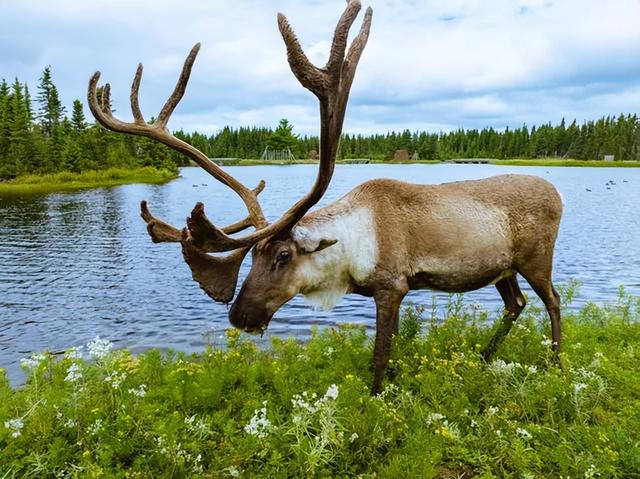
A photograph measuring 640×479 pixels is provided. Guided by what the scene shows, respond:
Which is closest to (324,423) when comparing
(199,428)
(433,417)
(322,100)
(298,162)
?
(433,417)

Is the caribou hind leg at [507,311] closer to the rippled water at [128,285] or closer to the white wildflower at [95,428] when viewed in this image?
the white wildflower at [95,428]

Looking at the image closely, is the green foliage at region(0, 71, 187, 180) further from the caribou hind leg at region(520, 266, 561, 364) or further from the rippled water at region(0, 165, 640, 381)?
the caribou hind leg at region(520, 266, 561, 364)

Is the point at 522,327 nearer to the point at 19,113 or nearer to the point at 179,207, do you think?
the point at 179,207

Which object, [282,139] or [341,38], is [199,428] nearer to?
[341,38]

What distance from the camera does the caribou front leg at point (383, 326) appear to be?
5000 mm

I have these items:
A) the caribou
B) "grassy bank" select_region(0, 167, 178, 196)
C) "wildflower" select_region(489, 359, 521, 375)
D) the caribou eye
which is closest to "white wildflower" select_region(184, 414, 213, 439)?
the caribou

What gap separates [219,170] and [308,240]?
5.56ft

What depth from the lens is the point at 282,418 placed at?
4570mm

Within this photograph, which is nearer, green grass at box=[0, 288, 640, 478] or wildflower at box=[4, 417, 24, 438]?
green grass at box=[0, 288, 640, 478]

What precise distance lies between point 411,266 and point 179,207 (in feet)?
112

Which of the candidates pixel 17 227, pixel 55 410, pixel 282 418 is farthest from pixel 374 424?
pixel 17 227

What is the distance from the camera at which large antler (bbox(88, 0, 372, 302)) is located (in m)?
4.20

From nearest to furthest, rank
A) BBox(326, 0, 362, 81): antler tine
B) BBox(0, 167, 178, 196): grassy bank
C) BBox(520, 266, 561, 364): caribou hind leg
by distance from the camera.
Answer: BBox(326, 0, 362, 81): antler tine, BBox(520, 266, 561, 364): caribou hind leg, BBox(0, 167, 178, 196): grassy bank

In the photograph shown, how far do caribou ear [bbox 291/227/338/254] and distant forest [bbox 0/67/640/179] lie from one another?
6337cm
